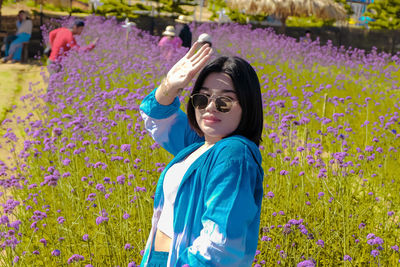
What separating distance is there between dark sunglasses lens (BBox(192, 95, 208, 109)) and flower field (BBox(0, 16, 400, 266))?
3.08ft

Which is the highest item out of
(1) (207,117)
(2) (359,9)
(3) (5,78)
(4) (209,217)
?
(2) (359,9)

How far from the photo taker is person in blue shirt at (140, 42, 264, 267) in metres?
1.41

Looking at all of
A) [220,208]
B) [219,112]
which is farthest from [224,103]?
[220,208]

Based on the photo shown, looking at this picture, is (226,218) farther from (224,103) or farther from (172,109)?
(172,109)

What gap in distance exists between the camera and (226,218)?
1.39 meters

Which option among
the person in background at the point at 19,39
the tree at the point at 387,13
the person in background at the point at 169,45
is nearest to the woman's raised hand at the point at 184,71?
the person in background at the point at 169,45

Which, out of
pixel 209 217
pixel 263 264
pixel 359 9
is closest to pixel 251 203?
pixel 209 217

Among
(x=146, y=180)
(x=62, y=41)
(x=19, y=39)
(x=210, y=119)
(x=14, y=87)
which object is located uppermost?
(x=210, y=119)

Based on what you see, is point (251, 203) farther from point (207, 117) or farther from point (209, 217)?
point (207, 117)

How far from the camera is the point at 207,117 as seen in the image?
1.72 metres

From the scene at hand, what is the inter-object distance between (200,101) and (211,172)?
335 mm

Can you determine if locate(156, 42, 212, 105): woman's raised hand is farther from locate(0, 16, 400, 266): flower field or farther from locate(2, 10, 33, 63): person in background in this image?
locate(2, 10, 33, 63): person in background

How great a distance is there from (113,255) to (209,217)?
1.83 m

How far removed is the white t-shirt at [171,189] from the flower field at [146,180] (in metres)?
0.62
